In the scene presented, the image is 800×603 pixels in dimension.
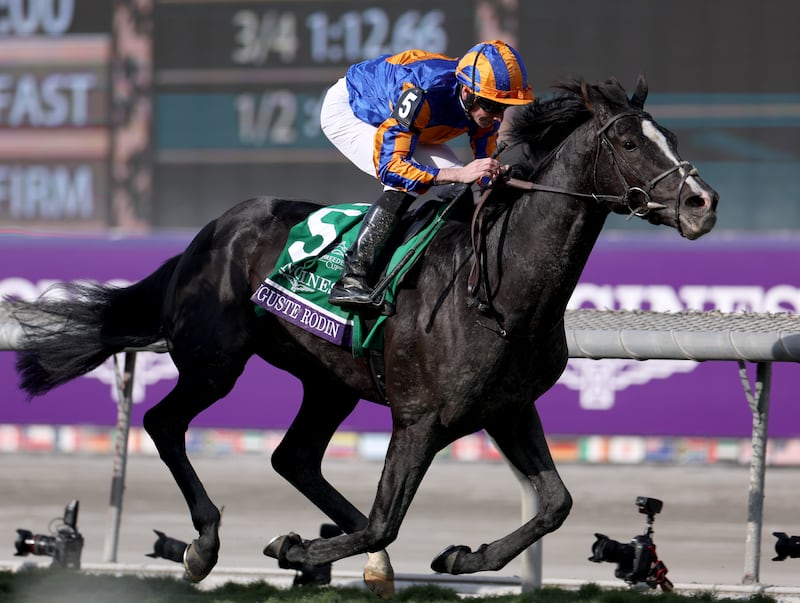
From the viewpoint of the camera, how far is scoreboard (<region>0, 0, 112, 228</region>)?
10656 mm

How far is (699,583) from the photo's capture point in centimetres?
504

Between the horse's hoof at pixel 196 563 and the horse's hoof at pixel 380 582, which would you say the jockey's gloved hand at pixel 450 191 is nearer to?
the horse's hoof at pixel 380 582

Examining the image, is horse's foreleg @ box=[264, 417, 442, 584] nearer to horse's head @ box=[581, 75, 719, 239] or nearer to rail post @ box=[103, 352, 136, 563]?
horse's head @ box=[581, 75, 719, 239]

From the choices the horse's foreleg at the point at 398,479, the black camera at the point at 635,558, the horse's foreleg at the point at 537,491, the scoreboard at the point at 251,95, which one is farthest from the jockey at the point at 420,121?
the scoreboard at the point at 251,95

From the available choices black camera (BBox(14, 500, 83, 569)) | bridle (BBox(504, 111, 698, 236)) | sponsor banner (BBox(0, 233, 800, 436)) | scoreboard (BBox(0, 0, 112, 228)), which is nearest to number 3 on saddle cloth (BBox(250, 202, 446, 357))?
bridle (BBox(504, 111, 698, 236))

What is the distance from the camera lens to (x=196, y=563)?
4.44 m

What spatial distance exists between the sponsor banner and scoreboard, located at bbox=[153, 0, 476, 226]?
4.87ft

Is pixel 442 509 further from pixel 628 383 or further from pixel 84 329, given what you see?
pixel 84 329

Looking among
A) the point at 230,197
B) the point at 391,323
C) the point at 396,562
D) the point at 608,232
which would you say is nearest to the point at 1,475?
the point at 230,197

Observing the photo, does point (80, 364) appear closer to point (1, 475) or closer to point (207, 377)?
point (207, 377)

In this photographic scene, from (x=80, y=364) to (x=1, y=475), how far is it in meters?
4.20

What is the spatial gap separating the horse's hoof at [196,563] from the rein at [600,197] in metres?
1.31

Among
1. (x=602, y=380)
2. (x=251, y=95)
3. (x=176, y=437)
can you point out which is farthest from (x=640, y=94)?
(x=251, y=95)

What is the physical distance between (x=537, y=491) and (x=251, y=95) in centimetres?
705
